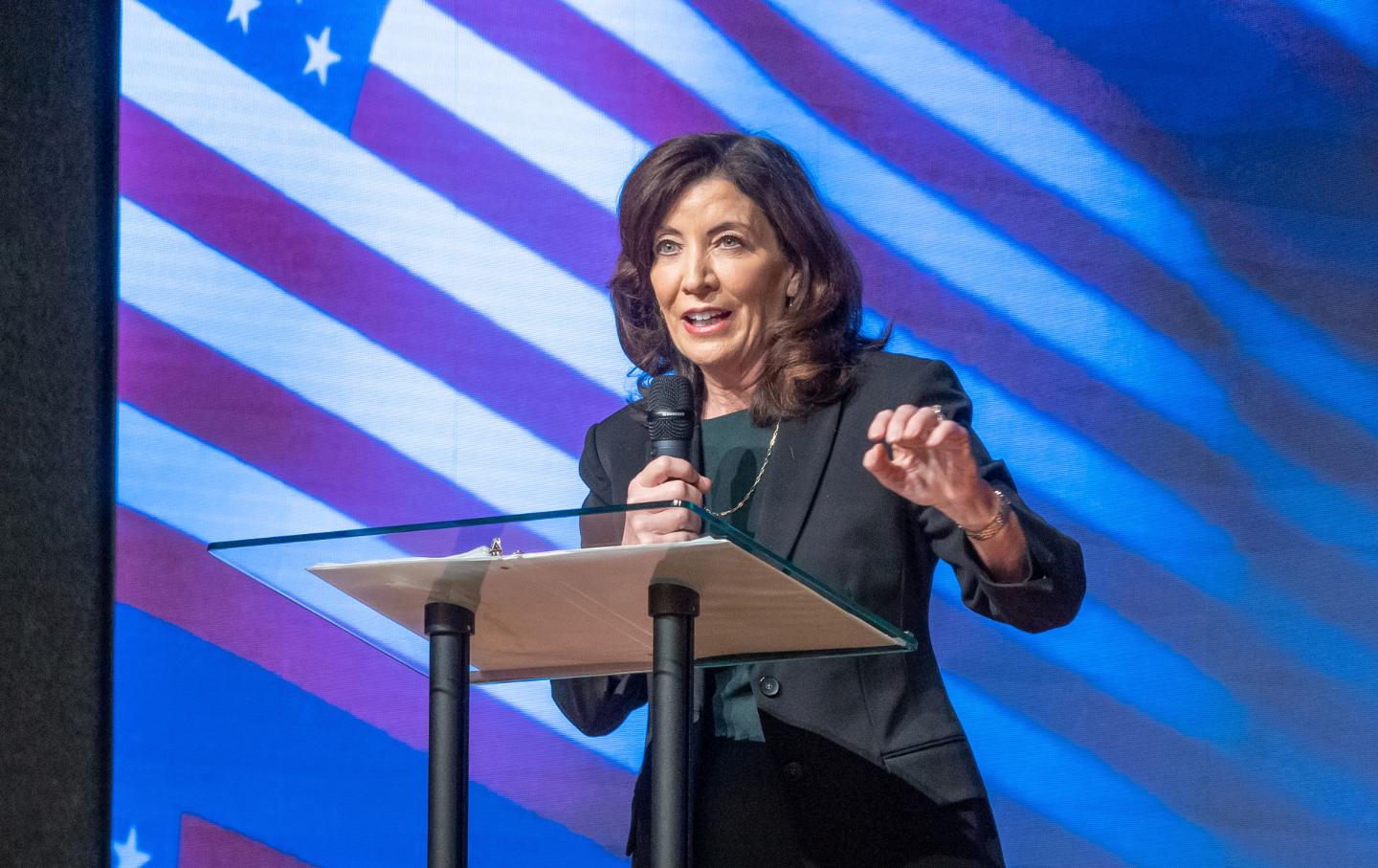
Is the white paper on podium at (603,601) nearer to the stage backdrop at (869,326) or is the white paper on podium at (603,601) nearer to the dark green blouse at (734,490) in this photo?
the dark green blouse at (734,490)

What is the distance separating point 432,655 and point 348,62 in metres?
1.92

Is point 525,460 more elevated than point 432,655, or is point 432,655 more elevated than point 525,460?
point 525,460

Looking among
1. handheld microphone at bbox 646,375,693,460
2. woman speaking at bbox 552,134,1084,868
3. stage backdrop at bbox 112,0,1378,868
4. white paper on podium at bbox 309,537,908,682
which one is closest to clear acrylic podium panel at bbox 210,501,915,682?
white paper on podium at bbox 309,537,908,682

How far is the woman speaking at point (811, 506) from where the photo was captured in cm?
158

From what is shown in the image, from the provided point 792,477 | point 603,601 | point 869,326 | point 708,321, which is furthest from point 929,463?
point 869,326

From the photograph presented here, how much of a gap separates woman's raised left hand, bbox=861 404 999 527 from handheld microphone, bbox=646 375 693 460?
29 centimetres

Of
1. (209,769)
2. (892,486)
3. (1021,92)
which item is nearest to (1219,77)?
(1021,92)

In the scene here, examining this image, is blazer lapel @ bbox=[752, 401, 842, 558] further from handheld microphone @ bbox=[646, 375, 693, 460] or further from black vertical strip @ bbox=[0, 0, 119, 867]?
black vertical strip @ bbox=[0, 0, 119, 867]

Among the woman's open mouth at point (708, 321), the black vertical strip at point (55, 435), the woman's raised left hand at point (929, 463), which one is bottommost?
the black vertical strip at point (55, 435)

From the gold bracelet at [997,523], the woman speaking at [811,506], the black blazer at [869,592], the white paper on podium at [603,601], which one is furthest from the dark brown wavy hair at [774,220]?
the white paper on podium at [603,601]

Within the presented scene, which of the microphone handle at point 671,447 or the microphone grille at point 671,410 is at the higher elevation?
the microphone grille at point 671,410

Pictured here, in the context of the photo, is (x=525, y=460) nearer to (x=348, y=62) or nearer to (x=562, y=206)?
(x=562, y=206)

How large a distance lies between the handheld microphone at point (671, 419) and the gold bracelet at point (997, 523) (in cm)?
30

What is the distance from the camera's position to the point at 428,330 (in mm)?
2936
